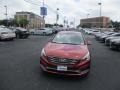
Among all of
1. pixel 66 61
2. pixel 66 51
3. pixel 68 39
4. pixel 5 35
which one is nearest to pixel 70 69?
pixel 66 61

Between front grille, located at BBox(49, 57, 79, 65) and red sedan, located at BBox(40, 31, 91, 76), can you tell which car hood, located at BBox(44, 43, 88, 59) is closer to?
red sedan, located at BBox(40, 31, 91, 76)

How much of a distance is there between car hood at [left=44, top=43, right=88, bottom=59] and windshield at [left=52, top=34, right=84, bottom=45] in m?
0.56

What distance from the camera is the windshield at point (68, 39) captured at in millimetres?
9008

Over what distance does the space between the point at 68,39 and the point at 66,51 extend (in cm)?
167

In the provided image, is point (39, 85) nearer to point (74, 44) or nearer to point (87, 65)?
point (87, 65)

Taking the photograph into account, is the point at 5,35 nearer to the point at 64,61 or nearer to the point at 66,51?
the point at 66,51

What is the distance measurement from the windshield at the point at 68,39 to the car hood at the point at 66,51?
0.56m

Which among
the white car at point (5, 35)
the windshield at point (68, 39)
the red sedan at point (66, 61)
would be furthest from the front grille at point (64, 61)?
the white car at point (5, 35)

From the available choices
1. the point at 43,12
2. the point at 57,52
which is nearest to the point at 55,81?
the point at 57,52

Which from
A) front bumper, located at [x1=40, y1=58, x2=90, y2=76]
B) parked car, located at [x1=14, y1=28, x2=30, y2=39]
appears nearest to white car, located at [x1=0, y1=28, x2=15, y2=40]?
parked car, located at [x1=14, y1=28, x2=30, y2=39]

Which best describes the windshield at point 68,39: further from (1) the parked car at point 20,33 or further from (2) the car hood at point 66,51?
(1) the parked car at point 20,33

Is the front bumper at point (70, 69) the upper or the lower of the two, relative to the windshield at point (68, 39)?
lower

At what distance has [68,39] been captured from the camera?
9.25 m

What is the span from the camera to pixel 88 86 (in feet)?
22.0
